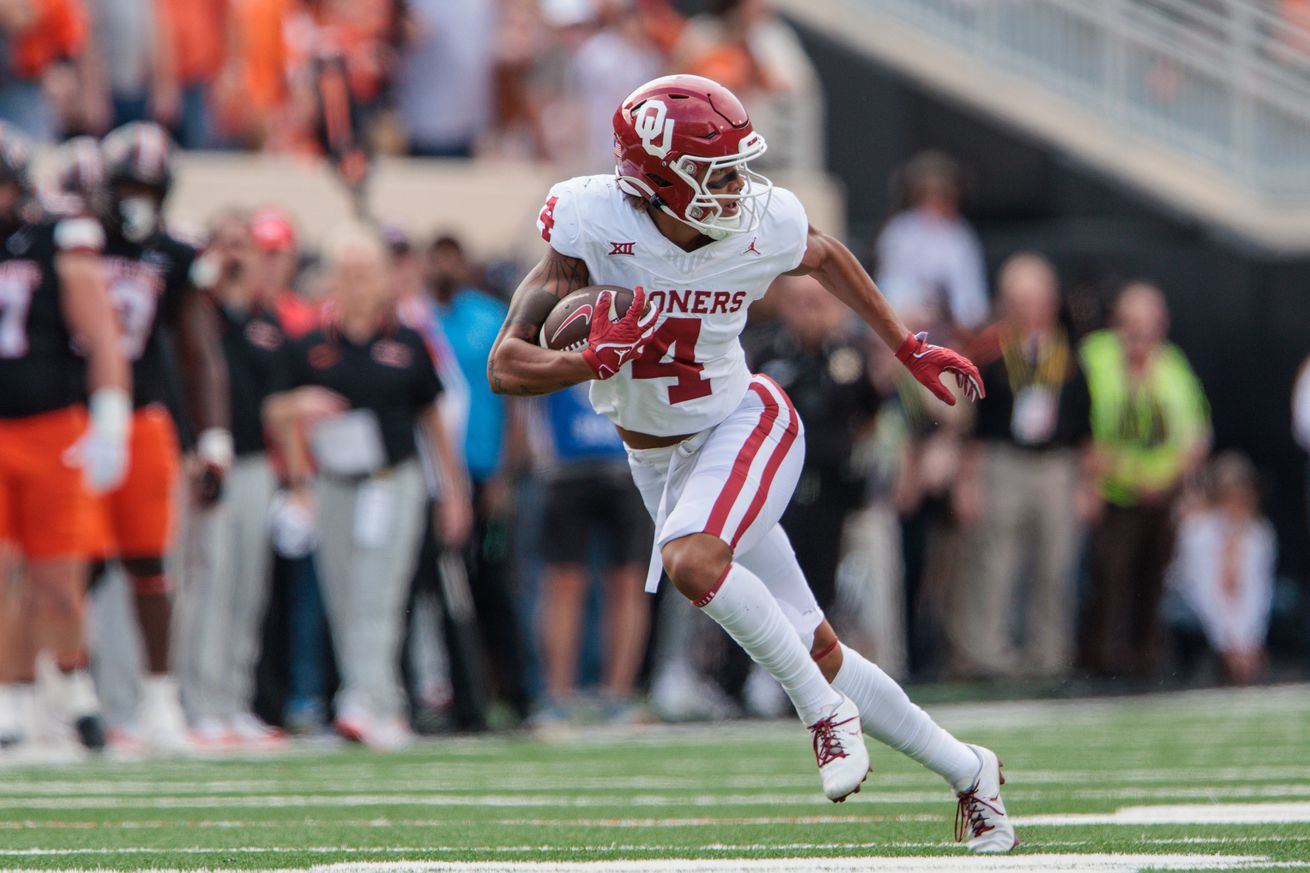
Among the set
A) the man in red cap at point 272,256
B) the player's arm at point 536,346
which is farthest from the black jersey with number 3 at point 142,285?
the player's arm at point 536,346

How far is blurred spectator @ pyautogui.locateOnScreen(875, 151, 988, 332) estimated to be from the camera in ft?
40.8

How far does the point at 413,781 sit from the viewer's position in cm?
693

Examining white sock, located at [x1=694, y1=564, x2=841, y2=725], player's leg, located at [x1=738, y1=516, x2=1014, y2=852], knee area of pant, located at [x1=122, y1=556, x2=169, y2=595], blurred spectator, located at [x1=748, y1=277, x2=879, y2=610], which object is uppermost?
white sock, located at [x1=694, y1=564, x2=841, y2=725]

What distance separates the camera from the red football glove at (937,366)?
5234 mm

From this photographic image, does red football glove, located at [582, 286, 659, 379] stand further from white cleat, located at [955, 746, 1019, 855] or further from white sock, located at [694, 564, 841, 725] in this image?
white cleat, located at [955, 746, 1019, 855]

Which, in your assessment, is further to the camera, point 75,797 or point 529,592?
point 529,592

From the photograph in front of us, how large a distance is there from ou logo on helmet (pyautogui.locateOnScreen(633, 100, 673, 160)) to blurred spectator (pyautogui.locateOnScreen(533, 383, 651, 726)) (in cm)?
498

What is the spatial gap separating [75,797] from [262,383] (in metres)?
3.28

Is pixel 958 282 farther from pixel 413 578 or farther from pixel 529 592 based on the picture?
pixel 413 578

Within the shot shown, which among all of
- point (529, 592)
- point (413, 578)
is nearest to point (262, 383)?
point (413, 578)

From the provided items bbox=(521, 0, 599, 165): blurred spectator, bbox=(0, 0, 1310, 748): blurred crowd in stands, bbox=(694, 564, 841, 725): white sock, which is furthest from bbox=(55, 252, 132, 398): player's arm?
bbox=(521, 0, 599, 165): blurred spectator

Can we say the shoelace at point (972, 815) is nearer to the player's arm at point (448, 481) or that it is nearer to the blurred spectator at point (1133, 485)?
the player's arm at point (448, 481)

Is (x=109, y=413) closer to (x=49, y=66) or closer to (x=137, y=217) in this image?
(x=137, y=217)

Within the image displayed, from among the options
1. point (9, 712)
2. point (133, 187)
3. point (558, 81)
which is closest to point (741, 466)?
point (9, 712)
